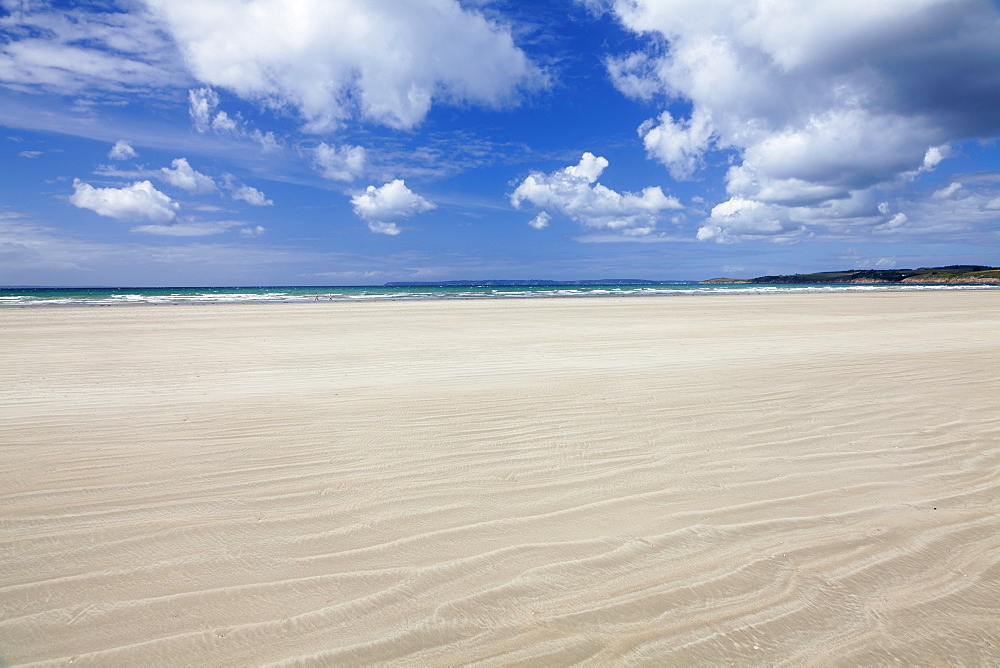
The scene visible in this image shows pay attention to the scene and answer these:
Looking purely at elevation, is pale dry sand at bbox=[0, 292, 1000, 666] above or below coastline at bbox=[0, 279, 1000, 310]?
below

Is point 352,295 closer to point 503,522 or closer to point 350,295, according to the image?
point 350,295

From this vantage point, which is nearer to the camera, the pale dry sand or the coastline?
the pale dry sand

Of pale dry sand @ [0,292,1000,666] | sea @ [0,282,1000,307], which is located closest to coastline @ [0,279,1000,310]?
sea @ [0,282,1000,307]

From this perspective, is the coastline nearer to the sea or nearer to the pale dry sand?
the sea

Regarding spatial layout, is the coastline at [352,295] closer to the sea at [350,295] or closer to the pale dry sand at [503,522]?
the sea at [350,295]

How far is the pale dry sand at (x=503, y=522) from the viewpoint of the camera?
2352 millimetres

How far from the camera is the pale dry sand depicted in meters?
2.35

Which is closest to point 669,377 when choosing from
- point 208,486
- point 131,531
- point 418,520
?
point 418,520

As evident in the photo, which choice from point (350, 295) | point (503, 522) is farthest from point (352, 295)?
point (503, 522)

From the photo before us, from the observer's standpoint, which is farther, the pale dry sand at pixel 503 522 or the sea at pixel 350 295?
the sea at pixel 350 295

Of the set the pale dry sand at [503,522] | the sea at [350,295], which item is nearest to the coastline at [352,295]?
the sea at [350,295]

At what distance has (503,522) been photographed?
336 cm

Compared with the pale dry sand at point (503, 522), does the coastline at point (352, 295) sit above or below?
above

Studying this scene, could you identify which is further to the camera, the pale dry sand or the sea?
the sea
